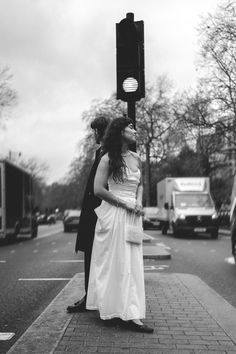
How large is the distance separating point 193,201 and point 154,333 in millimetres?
21494

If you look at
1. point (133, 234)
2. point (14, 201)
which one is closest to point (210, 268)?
point (133, 234)

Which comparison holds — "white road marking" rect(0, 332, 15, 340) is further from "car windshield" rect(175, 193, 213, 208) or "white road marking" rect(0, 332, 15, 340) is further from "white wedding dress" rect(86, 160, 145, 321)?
"car windshield" rect(175, 193, 213, 208)

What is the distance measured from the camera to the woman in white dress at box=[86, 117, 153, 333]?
14.6 ft

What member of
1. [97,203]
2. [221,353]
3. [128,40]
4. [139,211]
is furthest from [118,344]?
[128,40]

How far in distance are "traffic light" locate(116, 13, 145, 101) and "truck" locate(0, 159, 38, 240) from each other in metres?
12.4

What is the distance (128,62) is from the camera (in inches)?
252

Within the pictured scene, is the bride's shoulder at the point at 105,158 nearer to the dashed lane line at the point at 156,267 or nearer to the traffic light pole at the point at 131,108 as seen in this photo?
the traffic light pole at the point at 131,108

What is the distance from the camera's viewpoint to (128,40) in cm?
642

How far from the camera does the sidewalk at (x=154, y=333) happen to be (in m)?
3.80

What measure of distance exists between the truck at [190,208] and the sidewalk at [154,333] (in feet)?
59.6

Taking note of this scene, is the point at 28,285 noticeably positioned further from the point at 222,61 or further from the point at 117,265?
the point at 222,61

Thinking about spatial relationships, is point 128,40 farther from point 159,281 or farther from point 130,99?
point 159,281

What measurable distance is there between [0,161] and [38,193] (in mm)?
82587

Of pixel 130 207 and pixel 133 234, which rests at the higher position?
pixel 130 207
